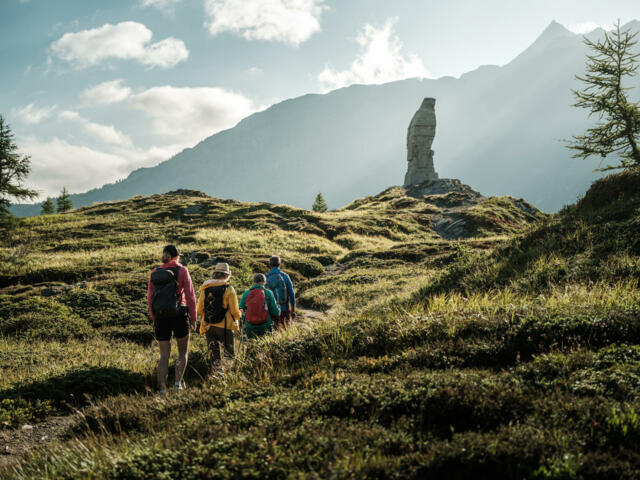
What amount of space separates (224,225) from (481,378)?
38222 millimetres

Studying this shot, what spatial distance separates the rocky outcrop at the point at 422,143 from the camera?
233ft

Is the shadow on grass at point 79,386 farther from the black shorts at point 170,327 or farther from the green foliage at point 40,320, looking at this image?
the green foliage at point 40,320

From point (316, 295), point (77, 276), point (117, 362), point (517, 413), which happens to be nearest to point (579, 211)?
point (316, 295)

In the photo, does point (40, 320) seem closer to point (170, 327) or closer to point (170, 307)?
point (170, 327)

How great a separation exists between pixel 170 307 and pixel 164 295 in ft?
0.82

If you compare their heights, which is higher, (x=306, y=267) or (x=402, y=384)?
(x=306, y=267)

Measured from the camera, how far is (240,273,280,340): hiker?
8164 mm

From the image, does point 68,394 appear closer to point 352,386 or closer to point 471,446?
point 352,386

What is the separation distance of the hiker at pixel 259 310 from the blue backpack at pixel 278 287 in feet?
2.79

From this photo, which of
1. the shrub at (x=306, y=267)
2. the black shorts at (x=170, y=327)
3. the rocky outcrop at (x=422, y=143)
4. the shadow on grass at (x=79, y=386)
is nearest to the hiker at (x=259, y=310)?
the black shorts at (x=170, y=327)

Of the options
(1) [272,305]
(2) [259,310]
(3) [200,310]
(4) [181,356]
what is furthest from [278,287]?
(4) [181,356]

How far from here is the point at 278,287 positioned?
9.18 metres

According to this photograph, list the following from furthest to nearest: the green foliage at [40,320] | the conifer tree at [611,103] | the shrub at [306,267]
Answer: the shrub at [306,267], the conifer tree at [611,103], the green foliage at [40,320]

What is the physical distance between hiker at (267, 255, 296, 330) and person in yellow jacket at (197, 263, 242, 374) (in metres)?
1.75
